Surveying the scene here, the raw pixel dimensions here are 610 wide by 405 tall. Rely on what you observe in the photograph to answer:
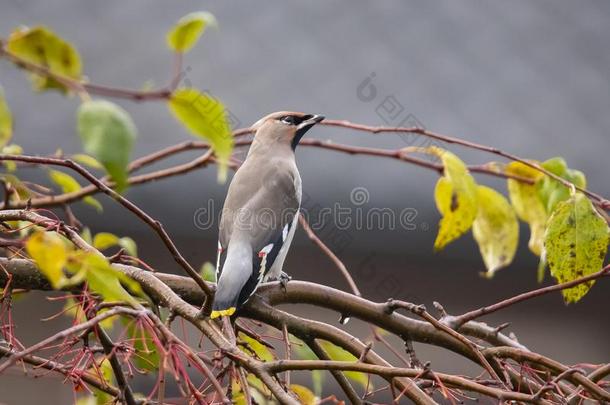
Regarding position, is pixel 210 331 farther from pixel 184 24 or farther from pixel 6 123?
pixel 6 123

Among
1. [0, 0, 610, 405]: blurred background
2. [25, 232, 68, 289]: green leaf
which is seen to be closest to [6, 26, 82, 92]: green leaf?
[25, 232, 68, 289]: green leaf

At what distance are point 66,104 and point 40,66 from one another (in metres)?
5.27

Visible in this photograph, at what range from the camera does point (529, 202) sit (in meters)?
3.00

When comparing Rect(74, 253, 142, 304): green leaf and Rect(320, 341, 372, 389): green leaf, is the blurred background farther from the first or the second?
Rect(74, 253, 142, 304): green leaf

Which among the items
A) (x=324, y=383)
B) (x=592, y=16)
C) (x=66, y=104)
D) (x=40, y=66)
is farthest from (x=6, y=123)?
(x=592, y=16)

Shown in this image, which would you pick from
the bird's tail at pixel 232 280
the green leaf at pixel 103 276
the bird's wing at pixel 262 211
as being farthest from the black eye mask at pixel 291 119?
the green leaf at pixel 103 276

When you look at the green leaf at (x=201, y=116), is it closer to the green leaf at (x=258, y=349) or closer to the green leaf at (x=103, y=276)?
the green leaf at (x=103, y=276)

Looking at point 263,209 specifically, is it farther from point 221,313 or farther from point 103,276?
point 103,276

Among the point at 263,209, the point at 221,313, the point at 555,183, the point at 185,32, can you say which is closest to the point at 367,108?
the point at 263,209

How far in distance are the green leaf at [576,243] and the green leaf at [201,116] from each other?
4.29ft

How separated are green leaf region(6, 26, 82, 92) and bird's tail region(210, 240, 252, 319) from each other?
1095 mm

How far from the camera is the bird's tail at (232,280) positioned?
2.46 metres

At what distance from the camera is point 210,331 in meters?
2.06

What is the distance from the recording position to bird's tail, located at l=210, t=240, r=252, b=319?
8.05 feet
